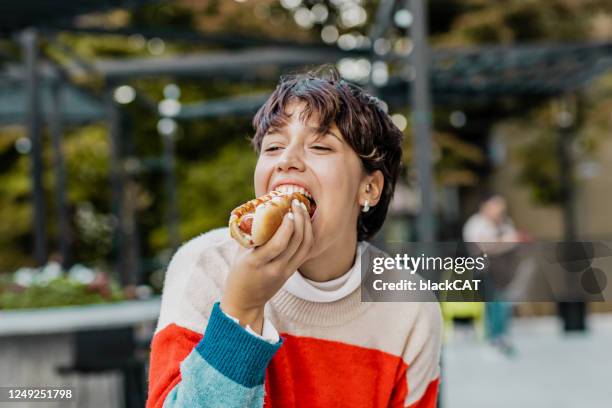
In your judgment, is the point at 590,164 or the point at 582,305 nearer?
the point at 582,305

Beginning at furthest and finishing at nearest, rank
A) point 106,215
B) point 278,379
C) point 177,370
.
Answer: point 106,215 < point 278,379 < point 177,370

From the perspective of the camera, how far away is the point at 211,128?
61.1ft

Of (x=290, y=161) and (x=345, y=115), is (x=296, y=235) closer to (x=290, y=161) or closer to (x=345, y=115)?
(x=290, y=161)

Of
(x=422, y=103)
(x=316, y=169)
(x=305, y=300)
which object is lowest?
(x=305, y=300)

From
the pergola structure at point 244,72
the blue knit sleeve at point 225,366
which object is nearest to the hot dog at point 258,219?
the blue knit sleeve at point 225,366

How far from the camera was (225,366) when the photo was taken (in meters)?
1.29

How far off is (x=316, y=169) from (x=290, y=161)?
0.05 meters

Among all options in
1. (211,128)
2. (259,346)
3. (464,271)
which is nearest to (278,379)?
(259,346)

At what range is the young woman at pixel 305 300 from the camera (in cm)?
130

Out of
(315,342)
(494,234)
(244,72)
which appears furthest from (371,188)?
(244,72)

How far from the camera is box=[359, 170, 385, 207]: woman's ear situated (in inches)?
65.3

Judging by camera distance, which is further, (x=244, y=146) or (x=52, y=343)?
(x=244, y=146)

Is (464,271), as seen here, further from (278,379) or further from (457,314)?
(457,314)

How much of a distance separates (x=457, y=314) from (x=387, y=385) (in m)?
8.96
